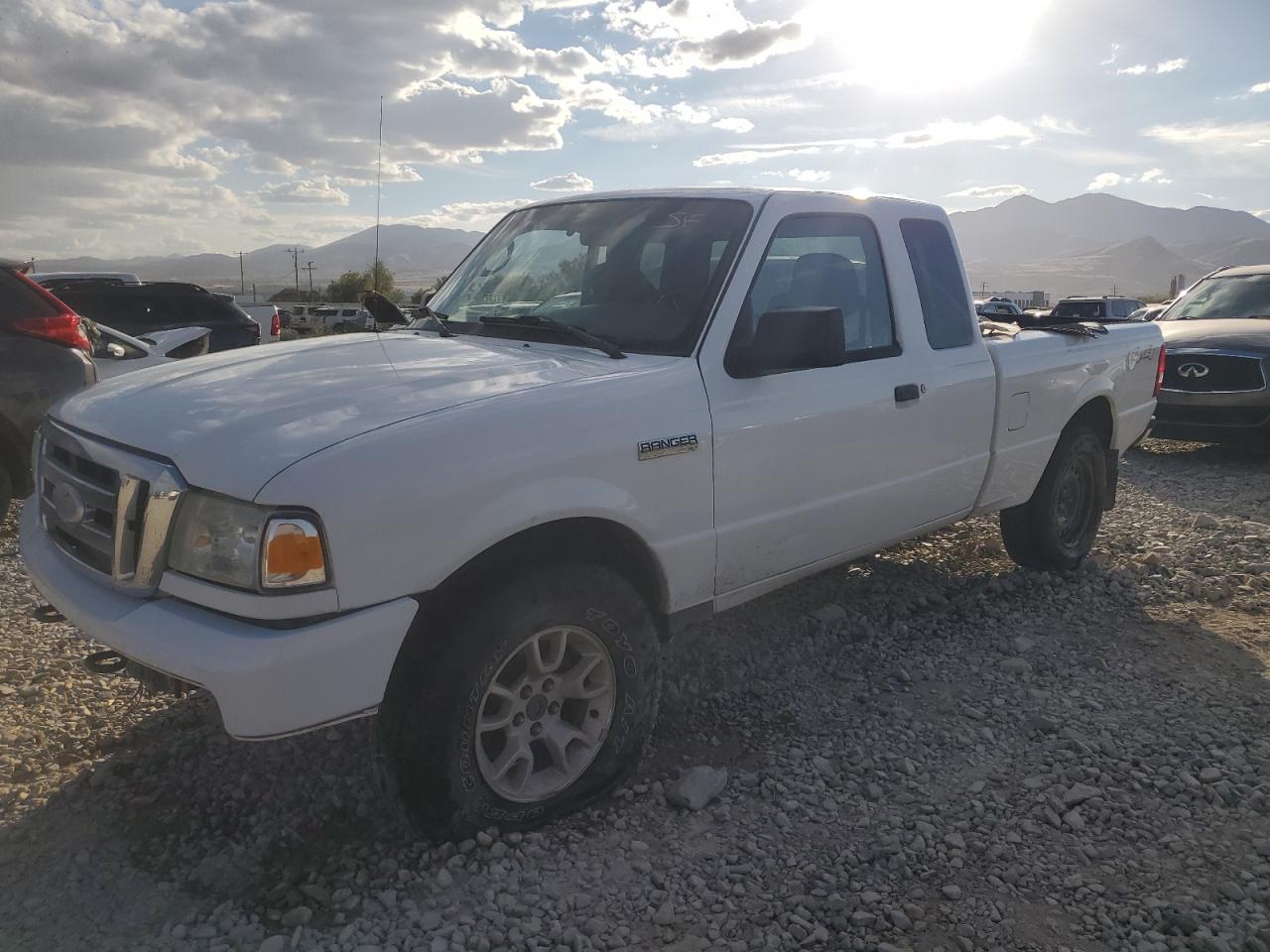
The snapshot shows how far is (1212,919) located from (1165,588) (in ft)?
10.2

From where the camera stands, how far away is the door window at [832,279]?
11.8 ft

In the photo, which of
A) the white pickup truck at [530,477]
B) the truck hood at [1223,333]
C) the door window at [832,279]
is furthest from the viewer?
the truck hood at [1223,333]

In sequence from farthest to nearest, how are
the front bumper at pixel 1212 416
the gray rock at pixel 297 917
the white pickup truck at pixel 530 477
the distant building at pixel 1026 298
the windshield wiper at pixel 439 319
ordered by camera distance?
the distant building at pixel 1026 298, the front bumper at pixel 1212 416, the windshield wiper at pixel 439 319, the gray rock at pixel 297 917, the white pickup truck at pixel 530 477

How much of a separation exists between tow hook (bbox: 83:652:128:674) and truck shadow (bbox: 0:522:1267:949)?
1.94 ft

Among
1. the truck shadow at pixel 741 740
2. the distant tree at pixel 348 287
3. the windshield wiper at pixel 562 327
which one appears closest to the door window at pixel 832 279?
the windshield wiper at pixel 562 327

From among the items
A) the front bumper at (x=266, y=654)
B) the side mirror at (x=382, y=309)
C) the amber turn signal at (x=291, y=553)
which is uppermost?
the side mirror at (x=382, y=309)

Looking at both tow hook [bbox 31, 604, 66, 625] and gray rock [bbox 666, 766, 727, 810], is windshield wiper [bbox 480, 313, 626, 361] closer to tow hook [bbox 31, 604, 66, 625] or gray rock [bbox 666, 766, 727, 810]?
gray rock [bbox 666, 766, 727, 810]

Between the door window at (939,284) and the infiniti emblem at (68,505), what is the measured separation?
3.32m

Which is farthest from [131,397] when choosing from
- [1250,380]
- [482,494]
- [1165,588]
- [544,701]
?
[1250,380]

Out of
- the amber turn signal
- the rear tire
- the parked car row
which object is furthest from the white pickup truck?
the parked car row

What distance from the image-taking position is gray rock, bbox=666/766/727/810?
3.13m

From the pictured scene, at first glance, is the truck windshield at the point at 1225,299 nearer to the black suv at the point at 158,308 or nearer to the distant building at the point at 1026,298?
the black suv at the point at 158,308

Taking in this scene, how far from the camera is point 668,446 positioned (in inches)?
119

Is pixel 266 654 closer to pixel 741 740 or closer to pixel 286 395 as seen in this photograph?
pixel 286 395
